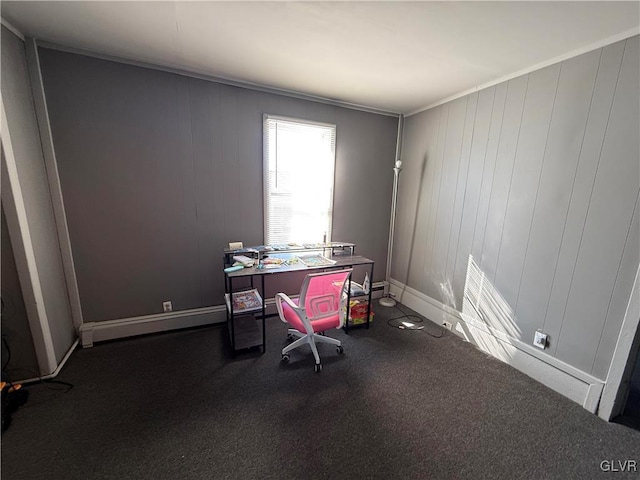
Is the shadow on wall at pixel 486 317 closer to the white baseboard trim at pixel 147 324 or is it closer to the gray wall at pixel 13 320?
the white baseboard trim at pixel 147 324

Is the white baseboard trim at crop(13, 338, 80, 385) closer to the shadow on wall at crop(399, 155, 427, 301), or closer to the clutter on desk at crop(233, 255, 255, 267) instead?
the clutter on desk at crop(233, 255, 255, 267)

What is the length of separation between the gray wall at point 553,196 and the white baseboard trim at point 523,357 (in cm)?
7

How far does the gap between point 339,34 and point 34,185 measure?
2.42 metres

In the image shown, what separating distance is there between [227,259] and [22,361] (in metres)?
1.56

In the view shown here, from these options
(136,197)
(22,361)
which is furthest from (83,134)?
(22,361)

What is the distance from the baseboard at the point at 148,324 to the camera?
7.35ft

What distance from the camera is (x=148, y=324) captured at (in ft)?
7.97

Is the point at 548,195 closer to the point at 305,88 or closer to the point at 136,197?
the point at 305,88

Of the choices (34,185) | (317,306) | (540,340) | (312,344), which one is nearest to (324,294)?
(317,306)

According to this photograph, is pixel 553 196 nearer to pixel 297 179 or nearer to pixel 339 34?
pixel 339 34

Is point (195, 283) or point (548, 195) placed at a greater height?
point (548, 195)

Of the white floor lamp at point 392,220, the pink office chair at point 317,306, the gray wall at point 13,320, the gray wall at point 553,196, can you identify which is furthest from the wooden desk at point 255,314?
the gray wall at point 13,320

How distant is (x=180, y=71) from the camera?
2229 millimetres

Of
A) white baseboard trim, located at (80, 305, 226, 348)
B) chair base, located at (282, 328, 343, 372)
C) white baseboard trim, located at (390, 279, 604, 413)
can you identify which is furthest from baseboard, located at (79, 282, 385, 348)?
white baseboard trim, located at (390, 279, 604, 413)
